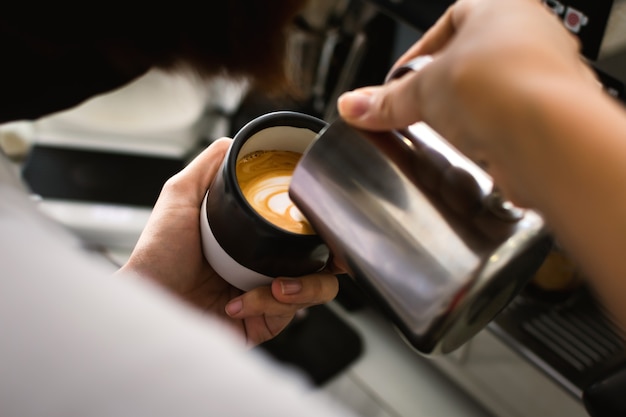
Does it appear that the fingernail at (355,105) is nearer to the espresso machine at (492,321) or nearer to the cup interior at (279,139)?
the cup interior at (279,139)

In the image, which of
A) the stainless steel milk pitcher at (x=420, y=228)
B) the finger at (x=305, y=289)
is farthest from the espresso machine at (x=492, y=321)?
the stainless steel milk pitcher at (x=420, y=228)

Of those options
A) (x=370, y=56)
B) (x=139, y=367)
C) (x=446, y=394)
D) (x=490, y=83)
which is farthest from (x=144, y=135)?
(x=139, y=367)

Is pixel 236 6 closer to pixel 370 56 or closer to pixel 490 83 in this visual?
pixel 490 83

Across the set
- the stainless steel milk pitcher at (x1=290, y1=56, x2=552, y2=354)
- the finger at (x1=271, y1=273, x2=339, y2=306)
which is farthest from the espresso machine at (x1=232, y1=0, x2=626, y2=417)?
the stainless steel milk pitcher at (x1=290, y1=56, x2=552, y2=354)

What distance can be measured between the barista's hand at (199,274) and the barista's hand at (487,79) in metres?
0.24

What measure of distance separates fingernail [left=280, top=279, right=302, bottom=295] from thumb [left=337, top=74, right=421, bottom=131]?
0.19 meters

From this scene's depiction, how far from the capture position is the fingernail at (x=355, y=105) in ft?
1.83

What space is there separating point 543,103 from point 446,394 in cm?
111

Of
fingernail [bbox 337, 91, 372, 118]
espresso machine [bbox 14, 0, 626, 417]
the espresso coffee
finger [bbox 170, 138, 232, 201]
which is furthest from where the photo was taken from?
espresso machine [bbox 14, 0, 626, 417]

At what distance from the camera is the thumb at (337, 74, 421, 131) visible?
1.69 feet

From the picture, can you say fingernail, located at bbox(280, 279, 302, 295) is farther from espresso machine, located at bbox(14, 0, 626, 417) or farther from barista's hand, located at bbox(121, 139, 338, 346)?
espresso machine, located at bbox(14, 0, 626, 417)

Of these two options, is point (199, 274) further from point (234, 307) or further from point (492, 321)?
point (492, 321)

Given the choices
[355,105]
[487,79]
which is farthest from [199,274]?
[487,79]

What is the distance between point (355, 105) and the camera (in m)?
0.56
